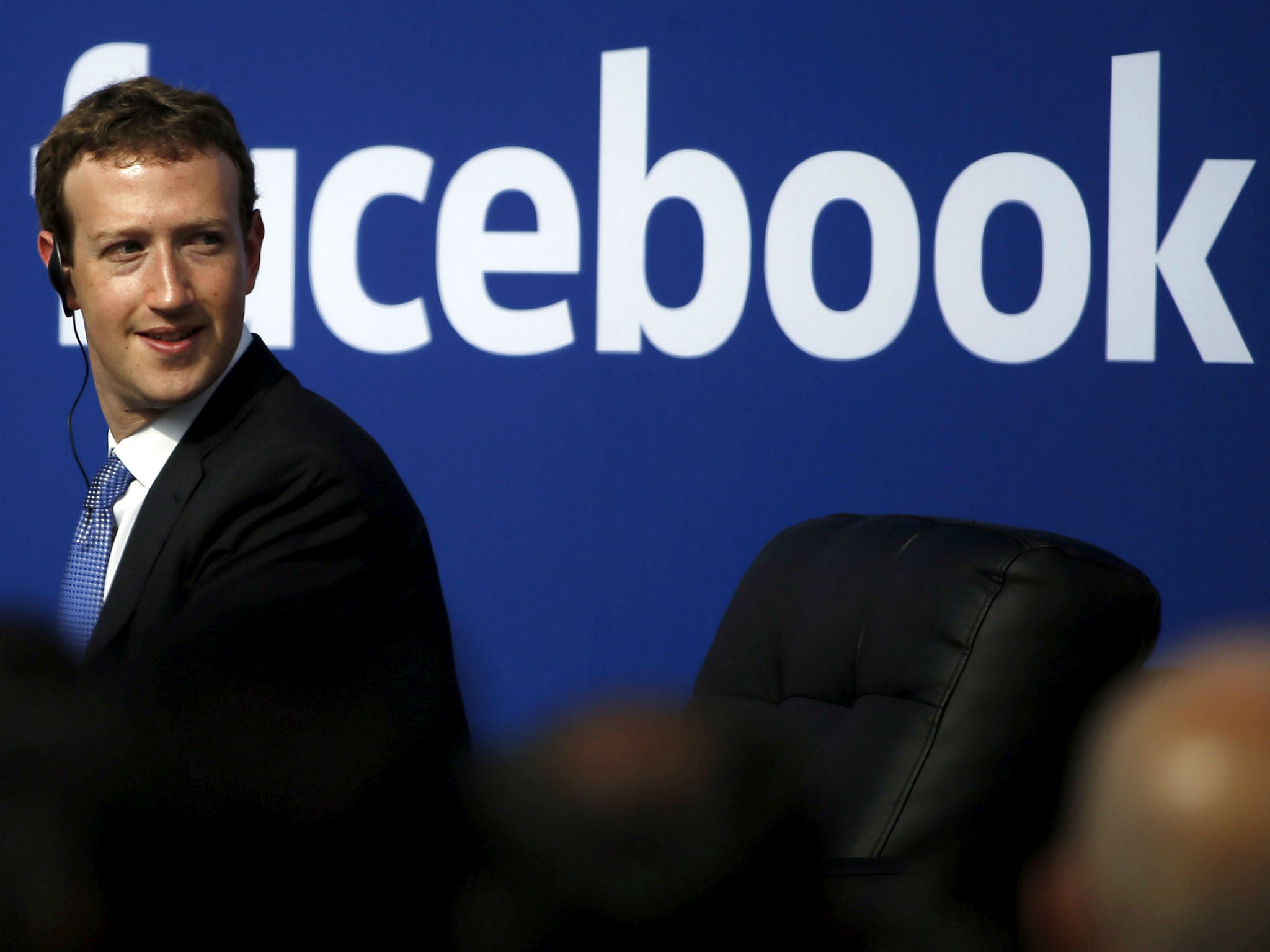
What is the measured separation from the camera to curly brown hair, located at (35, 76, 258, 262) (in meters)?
1.21

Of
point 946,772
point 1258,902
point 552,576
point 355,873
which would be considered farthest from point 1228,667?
point 552,576

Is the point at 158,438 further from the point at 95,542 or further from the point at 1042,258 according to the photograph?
the point at 1042,258

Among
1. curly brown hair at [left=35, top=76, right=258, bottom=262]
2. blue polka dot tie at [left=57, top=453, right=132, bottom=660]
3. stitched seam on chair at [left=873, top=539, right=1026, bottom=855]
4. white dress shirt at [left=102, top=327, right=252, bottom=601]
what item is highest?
curly brown hair at [left=35, top=76, right=258, bottom=262]

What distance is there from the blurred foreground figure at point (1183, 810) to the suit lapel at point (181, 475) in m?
0.79

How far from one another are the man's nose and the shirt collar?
84mm

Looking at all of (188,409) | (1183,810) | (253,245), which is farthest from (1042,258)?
(1183,810)

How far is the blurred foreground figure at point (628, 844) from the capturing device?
21cm

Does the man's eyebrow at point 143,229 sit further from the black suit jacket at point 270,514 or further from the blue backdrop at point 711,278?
the blue backdrop at point 711,278

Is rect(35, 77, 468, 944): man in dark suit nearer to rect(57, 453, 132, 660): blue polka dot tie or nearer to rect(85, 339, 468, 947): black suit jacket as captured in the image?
rect(57, 453, 132, 660): blue polka dot tie

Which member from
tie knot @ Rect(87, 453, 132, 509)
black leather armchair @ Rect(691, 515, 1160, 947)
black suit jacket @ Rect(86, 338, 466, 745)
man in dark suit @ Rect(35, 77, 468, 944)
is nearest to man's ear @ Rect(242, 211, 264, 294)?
man in dark suit @ Rect(35, 77, 468, 944)

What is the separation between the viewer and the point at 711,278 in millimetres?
2414

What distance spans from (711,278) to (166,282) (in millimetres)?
1322

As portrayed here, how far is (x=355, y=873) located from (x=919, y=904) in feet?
0.43

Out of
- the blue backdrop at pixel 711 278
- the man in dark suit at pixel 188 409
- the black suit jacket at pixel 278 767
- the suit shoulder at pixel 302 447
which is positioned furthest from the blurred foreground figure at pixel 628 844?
the blue backdrop at pixel 711 278
